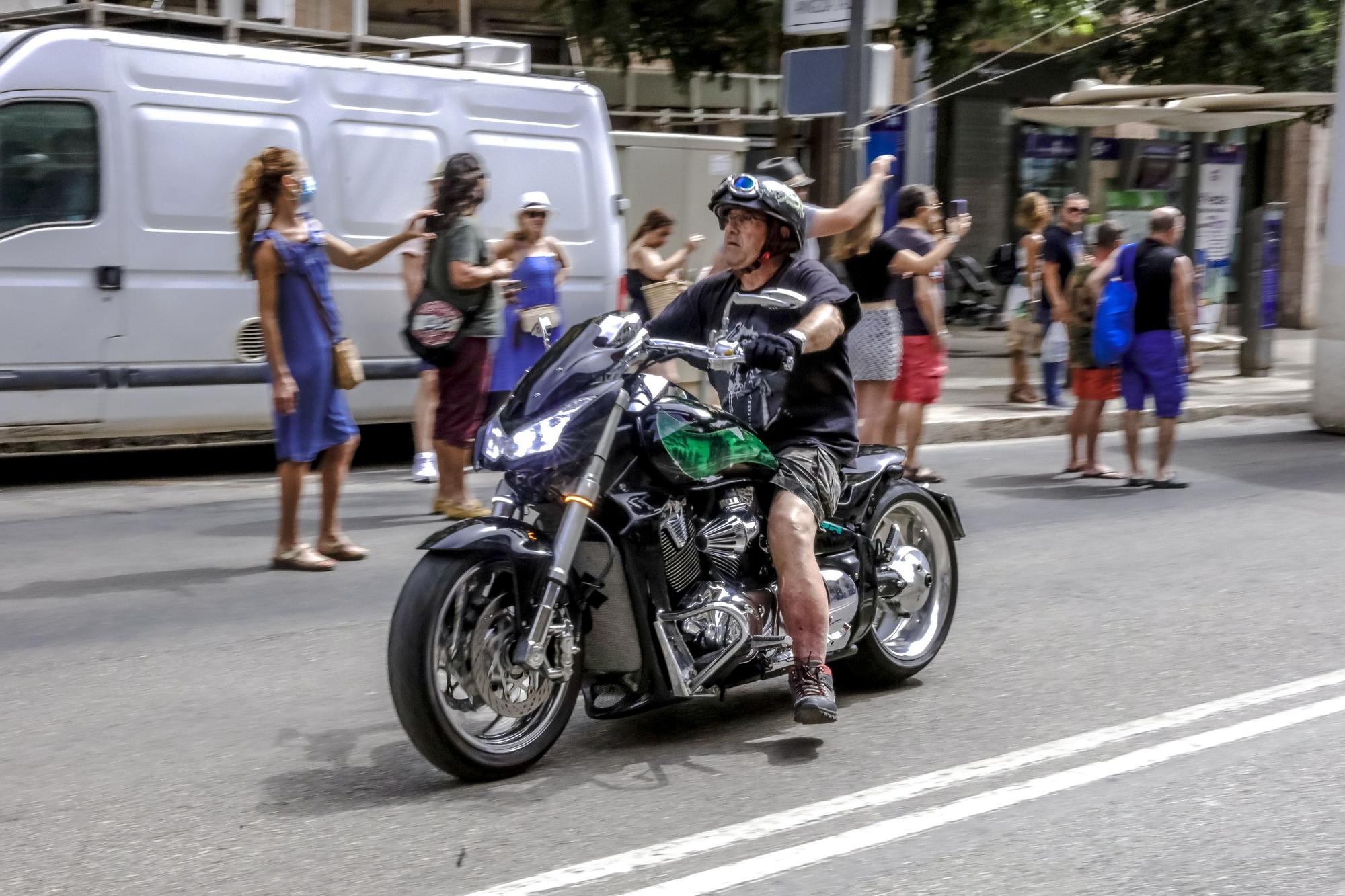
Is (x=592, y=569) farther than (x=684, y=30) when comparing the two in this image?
No

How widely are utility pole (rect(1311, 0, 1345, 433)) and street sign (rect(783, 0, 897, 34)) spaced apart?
416 cm

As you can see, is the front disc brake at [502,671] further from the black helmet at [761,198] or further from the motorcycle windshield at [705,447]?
the black helmet at [761,198]

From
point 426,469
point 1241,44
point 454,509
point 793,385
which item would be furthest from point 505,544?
point 1241,44

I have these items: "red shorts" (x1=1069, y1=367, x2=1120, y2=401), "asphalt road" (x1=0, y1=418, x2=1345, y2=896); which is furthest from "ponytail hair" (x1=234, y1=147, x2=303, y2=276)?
"red shorts" (x1=1069, y1=367, x2=1120, y2=401)

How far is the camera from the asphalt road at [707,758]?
3.89 meters

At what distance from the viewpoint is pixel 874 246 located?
31.2 ft

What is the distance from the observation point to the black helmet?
191 inches

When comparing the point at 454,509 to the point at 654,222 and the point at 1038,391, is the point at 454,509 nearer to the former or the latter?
the point at 654,222

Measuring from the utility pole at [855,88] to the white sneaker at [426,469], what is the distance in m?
3.50

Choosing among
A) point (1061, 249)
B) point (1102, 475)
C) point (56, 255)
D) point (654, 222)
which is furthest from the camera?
point (1061, 249)

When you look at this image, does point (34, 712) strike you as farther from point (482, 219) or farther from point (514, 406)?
point (482, 219)

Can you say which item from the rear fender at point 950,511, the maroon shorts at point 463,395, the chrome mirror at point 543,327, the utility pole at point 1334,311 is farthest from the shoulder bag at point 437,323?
the utility pole at point 1334,311

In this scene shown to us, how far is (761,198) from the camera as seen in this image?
4840 millimetres

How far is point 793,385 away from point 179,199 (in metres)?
6.05
